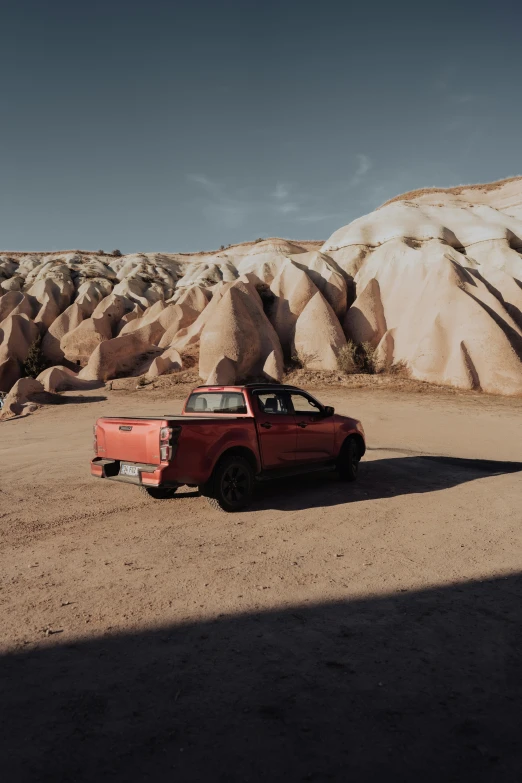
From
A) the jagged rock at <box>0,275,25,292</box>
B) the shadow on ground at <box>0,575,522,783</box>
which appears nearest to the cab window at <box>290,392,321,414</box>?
the shadow on ground at <box>0,575,522,783</box>

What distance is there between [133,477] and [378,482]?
13.8 feet

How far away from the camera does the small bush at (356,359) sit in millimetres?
24172

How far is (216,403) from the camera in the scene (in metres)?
8.02

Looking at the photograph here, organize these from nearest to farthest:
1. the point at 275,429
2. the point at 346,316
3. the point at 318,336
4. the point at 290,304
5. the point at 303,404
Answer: the point at 275,429, the point at 303,404, the point at 318,336, the point at 346,316, the point at 290,304

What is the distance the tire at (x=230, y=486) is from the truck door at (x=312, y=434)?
1.18 metres

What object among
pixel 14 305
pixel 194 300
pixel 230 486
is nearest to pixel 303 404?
pixel 230 486

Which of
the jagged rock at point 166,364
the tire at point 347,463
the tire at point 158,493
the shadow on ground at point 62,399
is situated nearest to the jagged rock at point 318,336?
the jagged rock at point 166,364

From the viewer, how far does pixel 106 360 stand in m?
27.1

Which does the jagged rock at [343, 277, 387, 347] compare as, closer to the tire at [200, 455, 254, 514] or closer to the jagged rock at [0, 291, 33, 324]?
the tire at [200, 455, 254, 514]

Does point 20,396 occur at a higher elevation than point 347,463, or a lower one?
higher

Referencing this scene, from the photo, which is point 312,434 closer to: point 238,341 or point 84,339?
point 238,341

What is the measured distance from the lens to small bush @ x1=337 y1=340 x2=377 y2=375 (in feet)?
79.3

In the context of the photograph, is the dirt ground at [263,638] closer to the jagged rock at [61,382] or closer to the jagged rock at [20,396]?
the jagged rock at [20,396]

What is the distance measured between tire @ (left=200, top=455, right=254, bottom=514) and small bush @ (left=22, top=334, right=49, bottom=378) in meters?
27.0
